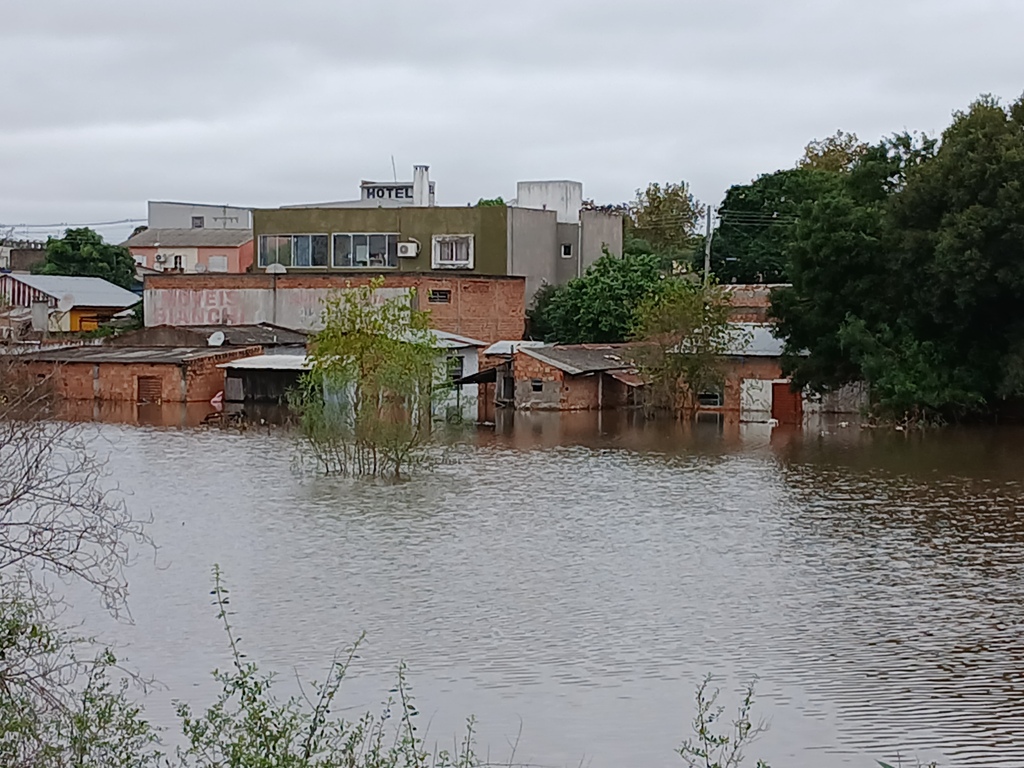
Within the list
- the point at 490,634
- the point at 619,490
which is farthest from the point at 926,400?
the point at 490,634

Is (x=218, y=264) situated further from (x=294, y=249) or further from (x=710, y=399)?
(x=710, y=399)

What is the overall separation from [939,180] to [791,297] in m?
5.56

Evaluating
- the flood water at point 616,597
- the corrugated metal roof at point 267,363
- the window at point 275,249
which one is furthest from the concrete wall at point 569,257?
the flood water at point 616,597

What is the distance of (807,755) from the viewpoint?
1100 centimetres

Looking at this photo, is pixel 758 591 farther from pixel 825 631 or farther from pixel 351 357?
pixel 351 357

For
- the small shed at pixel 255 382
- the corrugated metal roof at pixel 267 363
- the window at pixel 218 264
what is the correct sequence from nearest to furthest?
the corrugated metal roof at pixel 267 363
the small shed at pixel 255 382
the window at pixel 218 264

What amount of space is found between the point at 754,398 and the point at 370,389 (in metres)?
18.4

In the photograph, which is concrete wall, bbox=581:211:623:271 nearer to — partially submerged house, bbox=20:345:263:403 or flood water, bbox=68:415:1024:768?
partially submerged house, bbox=20:345:263:403

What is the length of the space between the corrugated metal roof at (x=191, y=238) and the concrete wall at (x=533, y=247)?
18956 mm

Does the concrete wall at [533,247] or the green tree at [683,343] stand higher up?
the concrete wall at [533,247]

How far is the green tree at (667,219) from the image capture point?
75.1 m

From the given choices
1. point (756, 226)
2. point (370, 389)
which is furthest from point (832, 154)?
point (370, 389)

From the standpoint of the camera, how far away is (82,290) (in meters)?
62.0

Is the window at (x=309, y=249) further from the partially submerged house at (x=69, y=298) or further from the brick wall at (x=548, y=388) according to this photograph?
the brick wall at (x=548, y=388)
